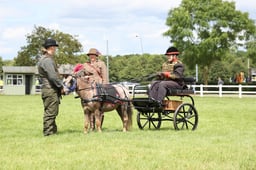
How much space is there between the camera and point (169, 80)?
12.6m

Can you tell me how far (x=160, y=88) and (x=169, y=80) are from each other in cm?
42

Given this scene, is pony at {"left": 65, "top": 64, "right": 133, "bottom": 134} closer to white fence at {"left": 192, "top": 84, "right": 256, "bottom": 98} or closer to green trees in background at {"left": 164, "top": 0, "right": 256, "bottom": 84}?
white fence at {"left": 192, "top": 84, "right": 256, "bottom": 98}

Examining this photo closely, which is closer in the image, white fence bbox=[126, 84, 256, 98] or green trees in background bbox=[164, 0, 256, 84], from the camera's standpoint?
white fence bbox=[126, 84, 256, 98]

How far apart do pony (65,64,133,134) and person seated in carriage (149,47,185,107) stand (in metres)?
0.72

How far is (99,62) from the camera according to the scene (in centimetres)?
1271

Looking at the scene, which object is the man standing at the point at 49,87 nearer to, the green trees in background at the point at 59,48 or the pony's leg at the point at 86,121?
the pony's leg at the point at 86,121

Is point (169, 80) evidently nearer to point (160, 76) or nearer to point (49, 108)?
point (160, 76)

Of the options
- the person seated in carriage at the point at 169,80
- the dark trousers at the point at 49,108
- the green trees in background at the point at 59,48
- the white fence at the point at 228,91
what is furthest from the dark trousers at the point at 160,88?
the green trees in background at the point at 59,48

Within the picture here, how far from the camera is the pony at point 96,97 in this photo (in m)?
11.8

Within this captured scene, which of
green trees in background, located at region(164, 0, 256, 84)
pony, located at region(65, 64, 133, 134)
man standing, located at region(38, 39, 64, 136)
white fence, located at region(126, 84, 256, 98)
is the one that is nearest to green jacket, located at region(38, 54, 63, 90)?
man standing, located at region(38, 39, 64, 136)

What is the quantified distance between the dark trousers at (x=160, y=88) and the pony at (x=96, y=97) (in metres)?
0.65

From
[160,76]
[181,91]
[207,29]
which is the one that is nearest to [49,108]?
[160,76]

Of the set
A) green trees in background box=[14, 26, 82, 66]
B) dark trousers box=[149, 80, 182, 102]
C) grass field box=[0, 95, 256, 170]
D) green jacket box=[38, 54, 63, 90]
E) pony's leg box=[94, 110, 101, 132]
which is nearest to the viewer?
grass field box=[0, 95, 256, 170]

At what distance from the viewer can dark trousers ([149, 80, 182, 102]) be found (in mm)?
12281
